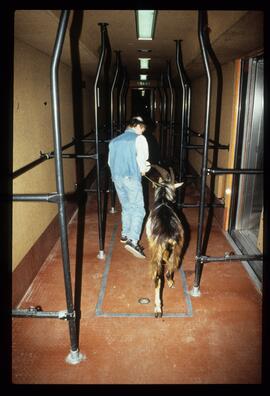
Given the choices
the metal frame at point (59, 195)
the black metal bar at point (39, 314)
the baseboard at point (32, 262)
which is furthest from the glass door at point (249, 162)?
the baseboard at point (32, 262)

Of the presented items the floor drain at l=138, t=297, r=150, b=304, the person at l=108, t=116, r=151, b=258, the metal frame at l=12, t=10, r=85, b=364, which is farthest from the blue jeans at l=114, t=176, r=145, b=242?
the metal frame at l=12, t=10, r=85, b=364

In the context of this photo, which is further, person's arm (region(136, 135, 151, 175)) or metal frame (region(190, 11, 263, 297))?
person's arm (region(136, 135, 151, 175))

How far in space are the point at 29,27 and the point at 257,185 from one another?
3994 millimetres

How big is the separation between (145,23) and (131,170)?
1.87m

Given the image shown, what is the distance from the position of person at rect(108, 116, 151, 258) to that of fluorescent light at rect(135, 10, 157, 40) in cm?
118

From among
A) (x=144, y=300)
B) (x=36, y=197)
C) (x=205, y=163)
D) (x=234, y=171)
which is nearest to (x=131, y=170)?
(x=205, y=163)

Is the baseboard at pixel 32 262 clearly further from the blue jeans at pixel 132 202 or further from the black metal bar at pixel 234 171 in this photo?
the black metal bar at pixel 234 171

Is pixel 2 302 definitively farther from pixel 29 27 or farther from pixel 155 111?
pixel 155 111

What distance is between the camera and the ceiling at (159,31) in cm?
255

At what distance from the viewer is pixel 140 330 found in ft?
9.89

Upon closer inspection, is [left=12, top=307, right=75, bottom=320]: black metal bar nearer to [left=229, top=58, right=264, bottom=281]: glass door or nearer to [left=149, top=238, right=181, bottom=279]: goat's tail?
[left=149, top=238, right=181, bottom=279]: goat's tail

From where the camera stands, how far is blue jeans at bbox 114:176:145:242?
14.0 feet

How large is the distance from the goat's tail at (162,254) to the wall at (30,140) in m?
1.56

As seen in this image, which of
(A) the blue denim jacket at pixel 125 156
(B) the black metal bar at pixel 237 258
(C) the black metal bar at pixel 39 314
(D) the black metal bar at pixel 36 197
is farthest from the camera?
(A) the blue denim jacket at pixel 125 156
